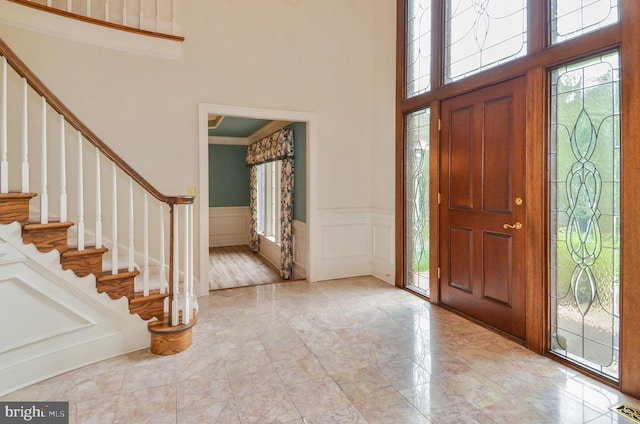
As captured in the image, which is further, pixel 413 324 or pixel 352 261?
pixel 352 261

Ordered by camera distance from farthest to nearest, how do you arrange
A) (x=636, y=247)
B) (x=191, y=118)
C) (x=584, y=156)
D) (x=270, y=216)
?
(x=270, y=216), (x=191, y=118), (x=584, y=156), (x=636, y=247)

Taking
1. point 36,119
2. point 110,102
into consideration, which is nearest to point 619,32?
point 110,102

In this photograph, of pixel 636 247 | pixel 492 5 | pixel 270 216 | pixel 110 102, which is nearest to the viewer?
pixel 636 247

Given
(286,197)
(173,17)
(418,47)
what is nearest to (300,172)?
(286,197)

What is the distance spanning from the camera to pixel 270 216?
22.9 ft

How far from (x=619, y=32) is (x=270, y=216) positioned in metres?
5.75

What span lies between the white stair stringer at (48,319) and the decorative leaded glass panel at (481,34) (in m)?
3.60

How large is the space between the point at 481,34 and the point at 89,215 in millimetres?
4132

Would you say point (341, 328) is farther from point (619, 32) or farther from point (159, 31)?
point (159, 31)

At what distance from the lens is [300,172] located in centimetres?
506

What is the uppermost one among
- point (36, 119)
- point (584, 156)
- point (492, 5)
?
point (492, 5)

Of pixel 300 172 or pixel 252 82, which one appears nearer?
pixel 252 82

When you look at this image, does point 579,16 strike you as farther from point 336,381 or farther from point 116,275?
point 116,275

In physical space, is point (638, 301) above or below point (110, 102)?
below
